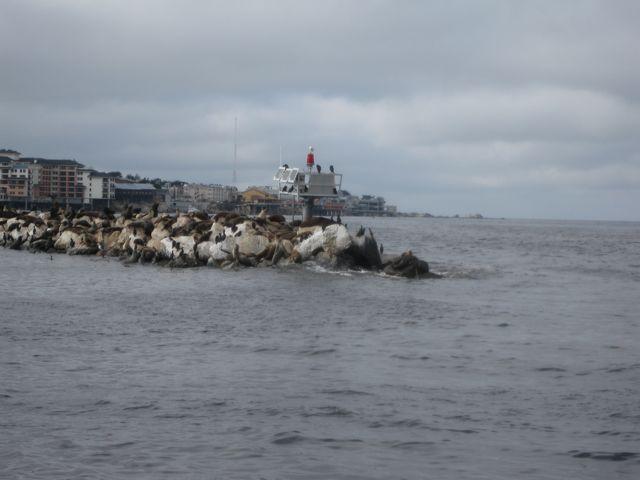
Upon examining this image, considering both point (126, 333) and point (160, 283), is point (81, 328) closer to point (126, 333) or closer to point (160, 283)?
point (126, 333)

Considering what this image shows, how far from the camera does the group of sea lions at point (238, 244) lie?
3556 centimetres

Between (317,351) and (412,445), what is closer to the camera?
(412,445)

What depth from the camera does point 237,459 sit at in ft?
30.8

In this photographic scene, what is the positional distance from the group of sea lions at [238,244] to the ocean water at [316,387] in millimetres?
9019

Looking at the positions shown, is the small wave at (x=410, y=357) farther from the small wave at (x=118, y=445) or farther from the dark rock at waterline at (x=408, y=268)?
the dark rock at waterline at (x=408, y=268)

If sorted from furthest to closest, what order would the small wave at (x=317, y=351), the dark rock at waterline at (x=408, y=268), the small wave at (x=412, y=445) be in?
the dark rock at waterline at (x=408, y=268) → the small wave at (x=317, y=351) → the small wave at (x=412, y=445)

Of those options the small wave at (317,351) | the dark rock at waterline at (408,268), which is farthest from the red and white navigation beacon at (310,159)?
→ the small wave at (317,351)

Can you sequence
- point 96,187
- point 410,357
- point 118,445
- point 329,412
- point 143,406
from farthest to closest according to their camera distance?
point 96,187
point 410,357
point 143,406
point 329,412
point 118,445

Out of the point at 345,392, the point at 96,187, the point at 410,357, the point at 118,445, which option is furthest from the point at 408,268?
the point at 96,187

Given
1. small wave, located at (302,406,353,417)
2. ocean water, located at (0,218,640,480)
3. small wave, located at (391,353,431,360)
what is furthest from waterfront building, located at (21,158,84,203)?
small wave, located at (302,406,353,417)

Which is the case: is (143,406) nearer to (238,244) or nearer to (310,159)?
(238,244)

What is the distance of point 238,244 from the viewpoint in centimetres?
3831

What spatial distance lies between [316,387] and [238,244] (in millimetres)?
25683

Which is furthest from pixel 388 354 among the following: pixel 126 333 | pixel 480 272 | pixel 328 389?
pixel 480 272
